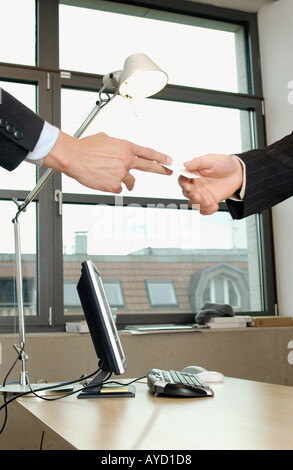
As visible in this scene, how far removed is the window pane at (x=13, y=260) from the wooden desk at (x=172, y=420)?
1612 mm

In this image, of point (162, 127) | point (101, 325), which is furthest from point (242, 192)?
point (162, 127)

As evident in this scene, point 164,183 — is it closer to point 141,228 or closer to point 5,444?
point 141,228

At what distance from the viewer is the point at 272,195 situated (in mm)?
1488

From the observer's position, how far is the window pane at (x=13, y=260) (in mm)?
3232

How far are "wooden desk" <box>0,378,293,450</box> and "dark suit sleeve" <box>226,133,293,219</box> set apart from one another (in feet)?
1.65

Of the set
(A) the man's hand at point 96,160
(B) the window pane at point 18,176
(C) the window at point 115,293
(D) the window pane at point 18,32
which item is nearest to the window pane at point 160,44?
(D) the window pane at point 18,32

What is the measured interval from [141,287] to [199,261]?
1.49 ft

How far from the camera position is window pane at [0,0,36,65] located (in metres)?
3.53

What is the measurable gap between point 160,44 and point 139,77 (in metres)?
2.12

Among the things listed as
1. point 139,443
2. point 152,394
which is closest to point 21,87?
point 152,394

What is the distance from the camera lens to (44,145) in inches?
46.2

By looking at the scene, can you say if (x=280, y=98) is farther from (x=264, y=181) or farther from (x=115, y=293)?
(x=264, y=181)

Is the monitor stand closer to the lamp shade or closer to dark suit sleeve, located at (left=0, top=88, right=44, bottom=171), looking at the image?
dark suit sleeve, located at (left=0, top=88, right=44, bottom=171)

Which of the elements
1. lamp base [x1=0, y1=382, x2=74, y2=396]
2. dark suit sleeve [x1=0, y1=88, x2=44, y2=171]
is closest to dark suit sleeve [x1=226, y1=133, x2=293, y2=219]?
dark suit sleeve [x1=0, y1=88, x2=44, y2=171]
